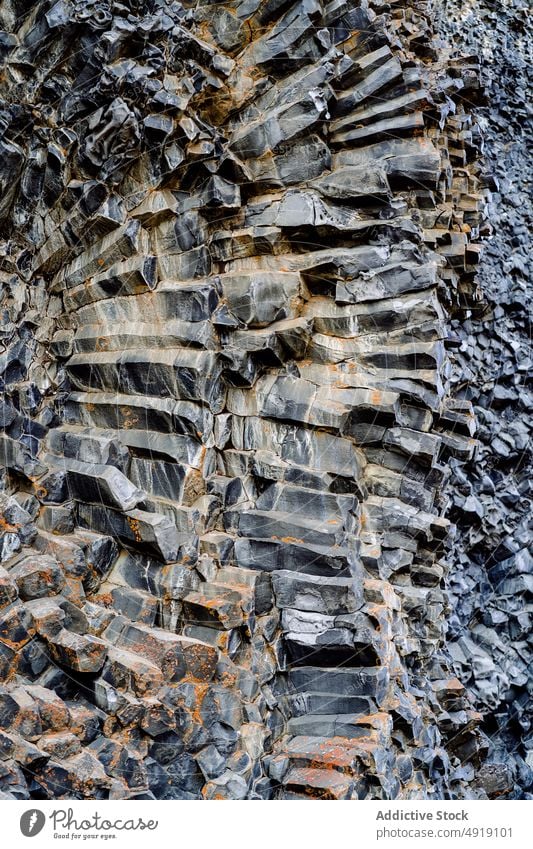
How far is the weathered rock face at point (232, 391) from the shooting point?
252 inches

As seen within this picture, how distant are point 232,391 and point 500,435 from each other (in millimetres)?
5765

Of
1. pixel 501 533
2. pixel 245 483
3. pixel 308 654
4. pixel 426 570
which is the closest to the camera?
pixel 308 654

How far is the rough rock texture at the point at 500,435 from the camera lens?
10016mm

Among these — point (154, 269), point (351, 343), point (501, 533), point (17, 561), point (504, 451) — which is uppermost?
point (154, 269)

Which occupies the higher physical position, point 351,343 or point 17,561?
point 351,343

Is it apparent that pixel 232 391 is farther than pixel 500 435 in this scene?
No

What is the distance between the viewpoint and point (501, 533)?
10.9 m

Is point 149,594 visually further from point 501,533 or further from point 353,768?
point 501,533

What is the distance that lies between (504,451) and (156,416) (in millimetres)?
6444

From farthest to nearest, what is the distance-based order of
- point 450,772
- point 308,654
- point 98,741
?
point 450,772, point 308,654, point 98,741

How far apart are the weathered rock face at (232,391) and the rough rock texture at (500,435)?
5.75ft

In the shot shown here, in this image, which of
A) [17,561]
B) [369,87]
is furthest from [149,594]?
[369,87]

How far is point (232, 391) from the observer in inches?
295

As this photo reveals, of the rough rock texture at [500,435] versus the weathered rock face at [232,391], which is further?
the rough rock texture at [500,435]
